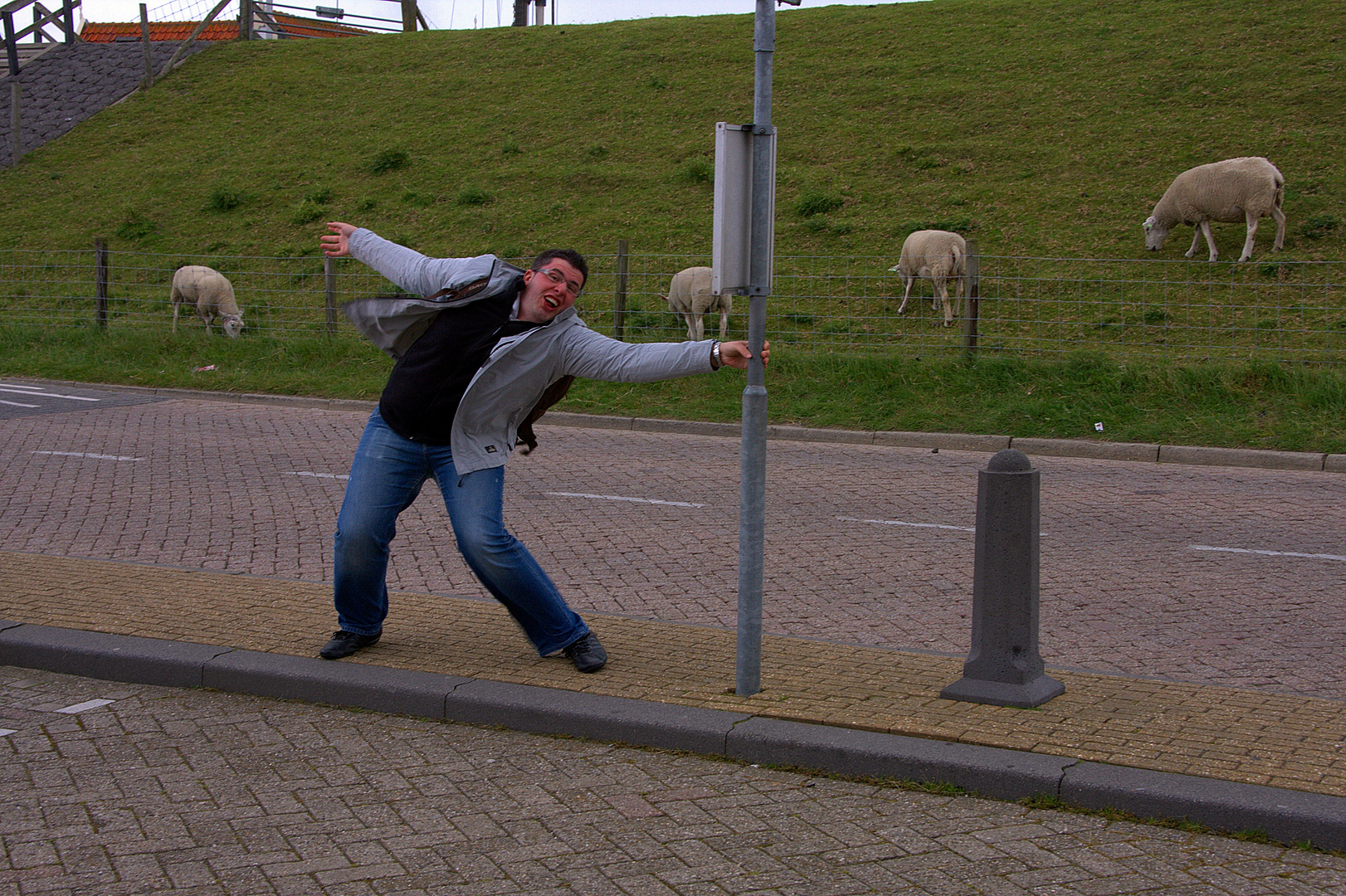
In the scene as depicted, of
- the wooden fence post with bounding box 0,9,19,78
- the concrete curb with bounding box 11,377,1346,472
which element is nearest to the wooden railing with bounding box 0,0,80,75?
the wooden fence post with bounding box 0,9,19,78

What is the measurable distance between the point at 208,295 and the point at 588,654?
15.1 meters

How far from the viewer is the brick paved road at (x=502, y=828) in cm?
331

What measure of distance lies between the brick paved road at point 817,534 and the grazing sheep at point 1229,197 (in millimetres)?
7201

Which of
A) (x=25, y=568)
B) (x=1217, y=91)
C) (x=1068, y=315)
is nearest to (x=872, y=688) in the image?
(x=25, y=568)

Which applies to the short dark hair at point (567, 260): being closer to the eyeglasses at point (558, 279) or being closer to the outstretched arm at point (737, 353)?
the eyeglasses at point (558, 279)

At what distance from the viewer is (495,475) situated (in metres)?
4.90

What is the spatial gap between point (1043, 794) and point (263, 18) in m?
45.7

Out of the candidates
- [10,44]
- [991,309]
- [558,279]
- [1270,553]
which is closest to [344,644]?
[558,279]

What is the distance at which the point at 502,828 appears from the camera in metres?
3.66

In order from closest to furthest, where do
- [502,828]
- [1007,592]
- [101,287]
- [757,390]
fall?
[502,828] → [757,390] → [1007,592] → [101,287]

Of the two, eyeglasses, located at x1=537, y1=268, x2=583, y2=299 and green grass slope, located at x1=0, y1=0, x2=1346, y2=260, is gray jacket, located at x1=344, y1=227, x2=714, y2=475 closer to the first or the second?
eyeglasses, located at x1=537, y1=268, x2=583, y2=299

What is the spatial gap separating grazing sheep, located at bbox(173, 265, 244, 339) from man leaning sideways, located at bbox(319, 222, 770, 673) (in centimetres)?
1419

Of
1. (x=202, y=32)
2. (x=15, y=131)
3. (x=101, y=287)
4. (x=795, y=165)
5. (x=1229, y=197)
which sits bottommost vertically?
(x=101, y=287)

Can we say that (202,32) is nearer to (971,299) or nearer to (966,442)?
(971,299)
